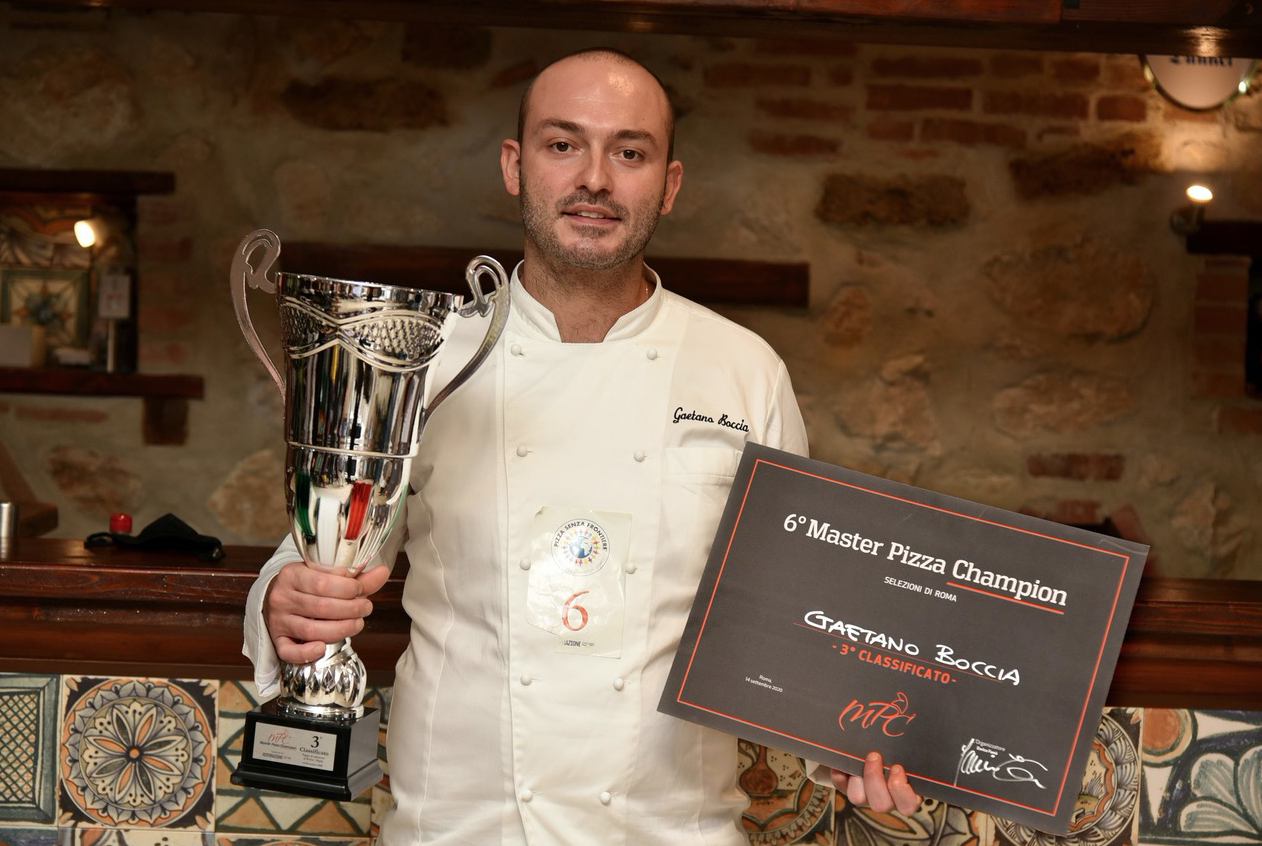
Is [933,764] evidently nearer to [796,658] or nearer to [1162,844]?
[796,658]

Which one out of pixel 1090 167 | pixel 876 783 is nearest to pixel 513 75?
pixel 1090 167

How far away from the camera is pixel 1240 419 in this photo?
3.19 meters

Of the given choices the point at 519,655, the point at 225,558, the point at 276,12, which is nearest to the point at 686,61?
the point at 276,12

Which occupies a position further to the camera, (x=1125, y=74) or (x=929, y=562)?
(x=1125, y=74)

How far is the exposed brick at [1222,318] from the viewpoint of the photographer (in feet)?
10.4

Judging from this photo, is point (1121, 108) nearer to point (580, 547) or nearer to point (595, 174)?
point (595, 174)

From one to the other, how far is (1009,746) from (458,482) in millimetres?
716

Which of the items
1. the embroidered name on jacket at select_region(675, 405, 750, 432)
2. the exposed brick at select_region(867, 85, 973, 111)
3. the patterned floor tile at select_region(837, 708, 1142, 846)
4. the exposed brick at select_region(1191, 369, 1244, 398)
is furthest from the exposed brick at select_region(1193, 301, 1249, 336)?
the embroidered name on jacket at select_region(675, 405, 750, 432)

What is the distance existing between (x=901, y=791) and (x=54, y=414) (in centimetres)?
273

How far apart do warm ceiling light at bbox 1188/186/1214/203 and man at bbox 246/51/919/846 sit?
2107mm

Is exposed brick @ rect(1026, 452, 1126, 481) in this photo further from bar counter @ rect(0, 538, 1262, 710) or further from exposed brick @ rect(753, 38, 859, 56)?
bar counter @ rect(0, 538, 1262, 710)

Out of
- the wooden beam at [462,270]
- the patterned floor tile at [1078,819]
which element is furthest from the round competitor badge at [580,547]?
the wooden beam at [462,270]

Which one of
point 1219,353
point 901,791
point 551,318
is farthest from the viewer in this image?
point 1219,353
